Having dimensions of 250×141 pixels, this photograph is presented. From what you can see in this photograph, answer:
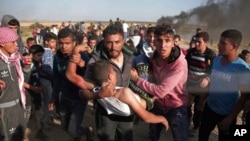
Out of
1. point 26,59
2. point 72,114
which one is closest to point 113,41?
point 72,114

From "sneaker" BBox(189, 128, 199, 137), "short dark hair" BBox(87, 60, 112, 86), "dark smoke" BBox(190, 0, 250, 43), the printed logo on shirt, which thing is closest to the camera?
"short dark hair" BBox(87, 60, 112, 86)

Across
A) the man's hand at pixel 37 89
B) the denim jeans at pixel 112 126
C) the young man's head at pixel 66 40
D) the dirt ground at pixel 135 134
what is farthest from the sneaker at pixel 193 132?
the man's hand at pixel 37 89

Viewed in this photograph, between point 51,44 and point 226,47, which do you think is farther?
point 51,44

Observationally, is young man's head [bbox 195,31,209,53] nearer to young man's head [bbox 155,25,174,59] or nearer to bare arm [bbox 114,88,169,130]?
young man's head [bbox 155,25,174,59]

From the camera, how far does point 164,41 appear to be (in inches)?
122

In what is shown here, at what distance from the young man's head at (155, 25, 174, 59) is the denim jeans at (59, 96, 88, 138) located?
5.37ft

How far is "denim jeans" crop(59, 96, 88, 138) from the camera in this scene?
4.25 meters

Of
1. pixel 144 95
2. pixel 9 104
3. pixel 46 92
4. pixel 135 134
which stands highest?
pixel 144 95

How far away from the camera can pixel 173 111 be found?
10.9ft

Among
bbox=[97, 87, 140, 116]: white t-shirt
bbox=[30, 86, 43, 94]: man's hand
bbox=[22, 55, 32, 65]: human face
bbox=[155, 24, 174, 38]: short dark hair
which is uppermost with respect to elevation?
bbox=[155, 24, 174, 38]: short dark hair

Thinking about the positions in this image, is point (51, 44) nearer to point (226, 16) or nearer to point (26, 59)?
point (26, 59)

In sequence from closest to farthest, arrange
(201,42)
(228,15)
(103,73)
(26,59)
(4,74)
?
(103,73)
(4,74)
(201,42)
(26,59)
(228,15)

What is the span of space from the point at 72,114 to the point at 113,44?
61.5 inches

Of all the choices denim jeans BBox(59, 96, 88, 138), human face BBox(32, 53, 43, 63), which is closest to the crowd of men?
denim jeans BBox(59, 96, 88, 138)
